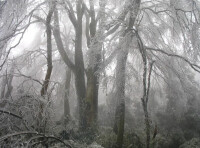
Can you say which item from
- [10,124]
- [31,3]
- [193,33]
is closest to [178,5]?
[193,33]

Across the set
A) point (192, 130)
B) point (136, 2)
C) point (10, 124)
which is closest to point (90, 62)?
point (136, 2)

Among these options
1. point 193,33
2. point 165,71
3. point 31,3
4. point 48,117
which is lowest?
point 48,117

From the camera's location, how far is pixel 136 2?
25.0 feet

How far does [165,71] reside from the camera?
9.07m

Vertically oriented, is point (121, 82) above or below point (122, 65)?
below

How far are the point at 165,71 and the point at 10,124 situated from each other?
616 centimetres

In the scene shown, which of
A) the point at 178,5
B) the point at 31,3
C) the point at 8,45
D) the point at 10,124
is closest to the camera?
the point at 10,124

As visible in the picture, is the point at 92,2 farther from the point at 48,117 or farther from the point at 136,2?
the point at 48,117

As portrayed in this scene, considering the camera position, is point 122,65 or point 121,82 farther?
point 122,65

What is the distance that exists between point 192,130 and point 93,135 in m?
7.18

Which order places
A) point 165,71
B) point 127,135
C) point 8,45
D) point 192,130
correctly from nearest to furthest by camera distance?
1. point 8,45
2. point 165,71
3. point 127,135
4. point 192,130

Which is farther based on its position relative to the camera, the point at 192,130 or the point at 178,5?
the point at 192,130

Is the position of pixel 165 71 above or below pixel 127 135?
above

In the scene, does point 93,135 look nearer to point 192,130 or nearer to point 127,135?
point 127,135
